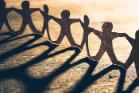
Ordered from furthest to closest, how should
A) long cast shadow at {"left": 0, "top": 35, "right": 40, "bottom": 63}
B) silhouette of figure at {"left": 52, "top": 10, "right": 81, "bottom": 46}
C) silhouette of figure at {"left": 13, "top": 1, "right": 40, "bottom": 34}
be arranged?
silhouette of figure at {"left": 13, "top": 1, "right": 40, "bottom": 34}, silhouette of figure at {"left": 52, "top": 10, "right": 81, "bottom": 46}, long cast shadow at {"left": 0, "top": 35, "right": 40, "bottom": 63}

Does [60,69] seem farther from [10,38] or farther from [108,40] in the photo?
[10,38]

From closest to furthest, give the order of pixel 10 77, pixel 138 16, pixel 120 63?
pixel 10 77 < pixel 120 63 < pixel 138 16

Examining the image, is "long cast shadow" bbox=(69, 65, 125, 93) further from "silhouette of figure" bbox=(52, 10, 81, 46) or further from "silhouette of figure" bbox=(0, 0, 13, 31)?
Answer: "silhouette of figure" bbox=(0, 0, 13, 31)

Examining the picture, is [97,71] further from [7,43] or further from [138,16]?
[138,16]

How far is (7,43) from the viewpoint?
9.95 metres

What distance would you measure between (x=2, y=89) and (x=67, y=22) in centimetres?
328

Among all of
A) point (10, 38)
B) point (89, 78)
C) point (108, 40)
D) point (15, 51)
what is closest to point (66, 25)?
point (15, 51)

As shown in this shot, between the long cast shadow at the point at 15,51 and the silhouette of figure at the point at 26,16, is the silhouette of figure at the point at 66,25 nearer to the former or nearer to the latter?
the long cast shadow at the point at 15,51

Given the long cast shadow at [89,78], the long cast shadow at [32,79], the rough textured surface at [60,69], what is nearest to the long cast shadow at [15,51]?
the rough textured surface at [60,69]

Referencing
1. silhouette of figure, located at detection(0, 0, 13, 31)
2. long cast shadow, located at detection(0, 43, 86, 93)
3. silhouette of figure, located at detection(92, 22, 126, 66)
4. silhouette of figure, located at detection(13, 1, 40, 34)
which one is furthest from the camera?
silhouette of figure, located at detection(0, 0, 13, 31)

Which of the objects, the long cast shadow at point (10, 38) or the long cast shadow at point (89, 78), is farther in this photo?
the long cast shadow at point (10, 38)

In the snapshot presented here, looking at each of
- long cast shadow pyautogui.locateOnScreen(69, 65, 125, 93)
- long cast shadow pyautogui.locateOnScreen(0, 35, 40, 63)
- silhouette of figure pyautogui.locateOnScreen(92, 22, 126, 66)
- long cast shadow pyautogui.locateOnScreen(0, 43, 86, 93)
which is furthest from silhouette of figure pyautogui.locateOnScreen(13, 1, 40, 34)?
long cast shadow pyautogui.locateOnScreen(69, 65, 125, 93)

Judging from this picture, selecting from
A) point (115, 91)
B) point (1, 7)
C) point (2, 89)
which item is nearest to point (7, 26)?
point (1, 7)

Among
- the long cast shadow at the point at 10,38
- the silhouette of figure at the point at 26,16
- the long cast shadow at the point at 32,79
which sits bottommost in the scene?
the long cast shadow at the point at 32,79
